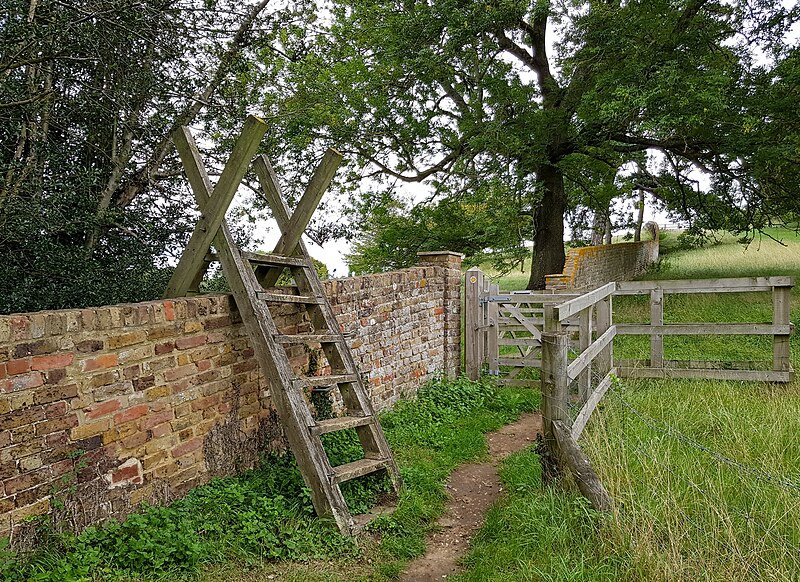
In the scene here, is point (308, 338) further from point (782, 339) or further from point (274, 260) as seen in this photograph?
point (782, 339)

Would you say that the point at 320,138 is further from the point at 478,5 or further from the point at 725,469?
the point at 725,469

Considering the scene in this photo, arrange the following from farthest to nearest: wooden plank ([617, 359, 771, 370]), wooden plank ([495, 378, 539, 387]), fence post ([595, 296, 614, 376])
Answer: wooden plank ([495, 378, 539, 387]), wooden plank ([617, 359, 771, 370]), fence post ([595, 296, 614, 376])

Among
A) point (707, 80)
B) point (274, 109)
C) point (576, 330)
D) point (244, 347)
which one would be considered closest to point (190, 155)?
point (244, 347)

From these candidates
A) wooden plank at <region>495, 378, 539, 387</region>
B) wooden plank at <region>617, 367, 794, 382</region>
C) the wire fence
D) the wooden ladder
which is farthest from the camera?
wooden plank at <region>495, 378, 539, 387</region>

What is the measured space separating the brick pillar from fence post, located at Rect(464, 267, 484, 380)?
8.4 inches

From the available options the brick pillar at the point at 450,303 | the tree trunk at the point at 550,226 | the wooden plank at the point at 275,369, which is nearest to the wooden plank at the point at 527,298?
the brick pillar at the point at 450,303

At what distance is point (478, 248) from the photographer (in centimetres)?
1619

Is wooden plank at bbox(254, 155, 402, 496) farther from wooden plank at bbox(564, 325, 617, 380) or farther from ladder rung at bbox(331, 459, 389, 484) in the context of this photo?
wooden plank at bbox(564, 325, 617, 380)

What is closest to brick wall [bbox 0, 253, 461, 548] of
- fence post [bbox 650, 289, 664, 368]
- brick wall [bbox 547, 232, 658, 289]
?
fence post [bbox 650, 289, 664, 368]

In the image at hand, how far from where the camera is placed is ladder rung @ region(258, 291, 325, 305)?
486 centimetres

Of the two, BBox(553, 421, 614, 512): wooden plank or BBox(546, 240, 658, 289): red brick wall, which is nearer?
BBox(553, 421, 614, 512): wooden plank

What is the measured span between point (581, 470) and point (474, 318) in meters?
5.69

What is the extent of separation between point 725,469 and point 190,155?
15.9 feet

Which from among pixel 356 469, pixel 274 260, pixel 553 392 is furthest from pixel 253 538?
pixel 274 260
